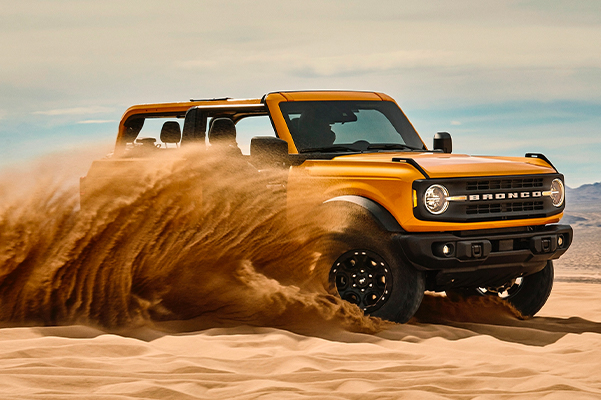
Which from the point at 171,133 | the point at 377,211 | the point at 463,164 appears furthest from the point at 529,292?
the point at 171,133

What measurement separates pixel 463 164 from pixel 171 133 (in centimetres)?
347

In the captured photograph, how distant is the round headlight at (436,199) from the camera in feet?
21.2

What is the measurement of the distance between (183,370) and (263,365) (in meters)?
0.56

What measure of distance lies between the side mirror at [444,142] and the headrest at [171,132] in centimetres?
283

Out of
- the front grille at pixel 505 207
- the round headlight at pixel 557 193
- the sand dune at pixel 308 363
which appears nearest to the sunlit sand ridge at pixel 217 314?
the sand dune at pixel 308 363

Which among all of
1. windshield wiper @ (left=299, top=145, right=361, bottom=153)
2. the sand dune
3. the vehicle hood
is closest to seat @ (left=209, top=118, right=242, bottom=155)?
windshield wiper @ (left=299, top=145, right=361, bottom=153)

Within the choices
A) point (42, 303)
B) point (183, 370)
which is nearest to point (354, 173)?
point (183, 370)

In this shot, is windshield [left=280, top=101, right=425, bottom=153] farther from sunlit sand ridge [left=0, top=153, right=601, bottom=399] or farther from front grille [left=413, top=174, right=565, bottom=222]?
front grille [left=413, top=174, right=565, bottom=222]

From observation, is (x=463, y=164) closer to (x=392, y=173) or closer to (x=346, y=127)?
(x=392, y=173)

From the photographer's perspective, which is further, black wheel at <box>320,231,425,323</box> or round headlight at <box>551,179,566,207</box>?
round headlight at <box>551,179,566,207</box>

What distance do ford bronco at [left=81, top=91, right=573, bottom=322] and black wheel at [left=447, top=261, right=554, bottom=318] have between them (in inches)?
0.4

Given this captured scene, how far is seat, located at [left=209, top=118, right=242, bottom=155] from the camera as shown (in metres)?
7.57

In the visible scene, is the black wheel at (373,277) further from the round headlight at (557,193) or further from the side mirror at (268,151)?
the round headlight at (557,193)

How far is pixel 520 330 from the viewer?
6797mm
